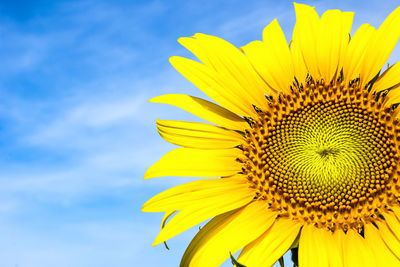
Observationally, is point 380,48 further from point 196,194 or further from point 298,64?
point 196,194

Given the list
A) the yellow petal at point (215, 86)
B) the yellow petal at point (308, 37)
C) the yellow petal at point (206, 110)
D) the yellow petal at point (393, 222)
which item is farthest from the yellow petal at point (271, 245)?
the yellow petal at point (308, 37)

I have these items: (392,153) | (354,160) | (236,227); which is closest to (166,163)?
(236,227)

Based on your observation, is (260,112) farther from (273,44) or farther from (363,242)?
(363,242)

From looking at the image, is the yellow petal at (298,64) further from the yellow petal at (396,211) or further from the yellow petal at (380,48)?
the yellow petal at (396,211)

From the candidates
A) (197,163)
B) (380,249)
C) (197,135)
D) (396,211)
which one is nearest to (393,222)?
(396,211)

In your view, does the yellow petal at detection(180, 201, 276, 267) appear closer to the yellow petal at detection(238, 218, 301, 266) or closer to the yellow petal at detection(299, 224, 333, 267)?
the yellow petal at detection(238, 218, 301, 266)
